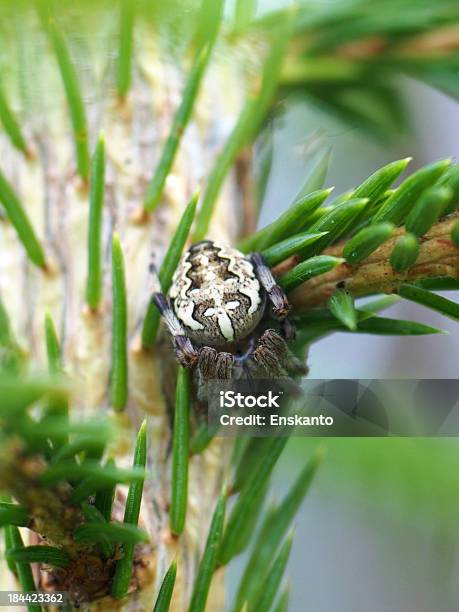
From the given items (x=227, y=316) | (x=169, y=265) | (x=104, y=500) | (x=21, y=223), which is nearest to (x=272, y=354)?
(x=227, y=316)

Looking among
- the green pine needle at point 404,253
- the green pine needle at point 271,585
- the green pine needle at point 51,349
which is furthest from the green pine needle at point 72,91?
the green pine needle at point 271,585

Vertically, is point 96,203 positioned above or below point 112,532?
above

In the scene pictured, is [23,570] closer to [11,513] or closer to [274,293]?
[11,513]

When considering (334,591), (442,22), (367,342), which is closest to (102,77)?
(442,22)

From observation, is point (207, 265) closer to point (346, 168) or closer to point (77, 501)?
point (77, 501)

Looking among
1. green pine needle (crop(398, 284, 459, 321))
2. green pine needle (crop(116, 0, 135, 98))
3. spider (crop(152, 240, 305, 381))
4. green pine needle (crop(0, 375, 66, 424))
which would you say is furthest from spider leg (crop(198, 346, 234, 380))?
A: green pine needle (crop(116, 0, 135, 98))

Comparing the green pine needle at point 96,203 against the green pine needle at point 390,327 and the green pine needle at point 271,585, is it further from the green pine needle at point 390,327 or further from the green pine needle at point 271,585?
the green pine needle at point 271,585
